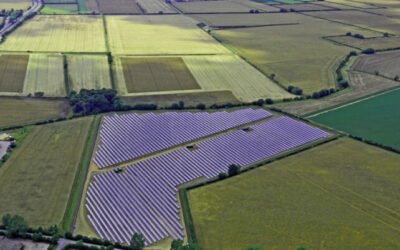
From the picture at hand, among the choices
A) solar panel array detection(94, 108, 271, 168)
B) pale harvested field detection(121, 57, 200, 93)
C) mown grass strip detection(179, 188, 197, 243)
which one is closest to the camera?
mown grass strip detection(179, 188, 197, 243)

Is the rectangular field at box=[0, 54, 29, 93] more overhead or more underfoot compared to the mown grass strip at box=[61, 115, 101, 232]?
more overhead

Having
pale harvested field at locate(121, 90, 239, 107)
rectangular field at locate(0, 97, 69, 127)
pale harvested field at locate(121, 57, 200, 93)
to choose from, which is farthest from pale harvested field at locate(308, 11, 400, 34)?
rectangular field at locate(0, 97, 69, 127)

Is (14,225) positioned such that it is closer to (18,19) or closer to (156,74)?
(156,74)

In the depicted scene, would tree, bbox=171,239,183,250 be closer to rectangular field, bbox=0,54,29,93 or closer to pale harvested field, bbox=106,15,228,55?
rectangular field, bbox=0,54,29,93

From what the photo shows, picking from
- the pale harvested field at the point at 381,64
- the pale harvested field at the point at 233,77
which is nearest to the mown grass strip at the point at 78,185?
the pale harvested field at the point at 233,77

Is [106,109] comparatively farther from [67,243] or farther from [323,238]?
[323,238]

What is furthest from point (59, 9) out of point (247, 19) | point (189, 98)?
point (189, 98)

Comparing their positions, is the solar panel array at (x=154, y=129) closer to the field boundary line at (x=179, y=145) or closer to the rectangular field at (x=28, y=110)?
the field boundary line at (x=179, y=145)
